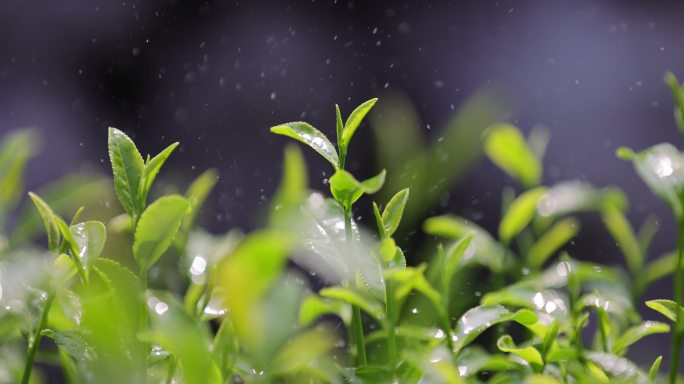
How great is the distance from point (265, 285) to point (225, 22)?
1.80 m

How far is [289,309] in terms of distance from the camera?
5.9 inches

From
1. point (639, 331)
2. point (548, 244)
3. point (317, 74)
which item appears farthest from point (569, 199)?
point (317, 74)

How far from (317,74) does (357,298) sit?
1.55 meters

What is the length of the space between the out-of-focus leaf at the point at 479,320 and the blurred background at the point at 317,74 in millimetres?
1325

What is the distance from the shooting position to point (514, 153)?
41cm

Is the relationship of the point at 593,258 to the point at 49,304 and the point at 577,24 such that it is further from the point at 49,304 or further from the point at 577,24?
the point at 49,304

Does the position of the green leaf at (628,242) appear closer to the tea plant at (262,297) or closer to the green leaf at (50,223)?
the tea plant at (262,297)

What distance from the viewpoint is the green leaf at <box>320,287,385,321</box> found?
0.23m

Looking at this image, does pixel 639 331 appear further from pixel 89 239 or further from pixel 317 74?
pixel 317 74

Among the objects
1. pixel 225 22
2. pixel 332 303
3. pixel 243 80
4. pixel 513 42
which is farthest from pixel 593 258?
pixel 332 303

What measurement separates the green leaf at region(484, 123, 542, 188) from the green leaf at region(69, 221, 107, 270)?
203mm

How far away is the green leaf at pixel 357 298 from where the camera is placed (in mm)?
229

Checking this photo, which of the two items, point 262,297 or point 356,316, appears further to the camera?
point 356,316

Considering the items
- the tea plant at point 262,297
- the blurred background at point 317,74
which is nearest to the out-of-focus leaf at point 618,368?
the tea plant at point 262,297
